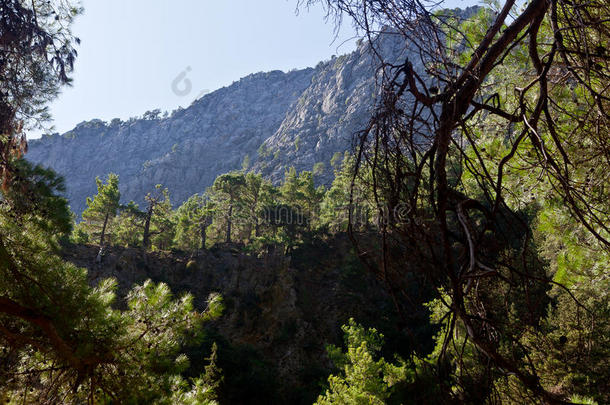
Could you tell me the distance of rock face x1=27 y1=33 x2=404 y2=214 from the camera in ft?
285

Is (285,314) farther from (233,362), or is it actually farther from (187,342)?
(187,342)

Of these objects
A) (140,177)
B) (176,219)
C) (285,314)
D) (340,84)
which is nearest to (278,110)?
(340,84)

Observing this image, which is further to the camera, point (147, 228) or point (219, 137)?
point (219, 137)

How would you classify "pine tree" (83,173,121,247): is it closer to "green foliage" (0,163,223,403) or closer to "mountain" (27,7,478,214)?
"green foliage" (0,163,223,403)

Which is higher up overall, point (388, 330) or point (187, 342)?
point (187, 342)

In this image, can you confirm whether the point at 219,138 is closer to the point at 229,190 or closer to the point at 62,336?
the point at 229,190

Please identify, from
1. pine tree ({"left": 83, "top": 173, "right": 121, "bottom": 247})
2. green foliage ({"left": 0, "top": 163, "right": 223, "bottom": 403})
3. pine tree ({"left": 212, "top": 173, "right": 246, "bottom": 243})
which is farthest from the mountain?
green foliage ({"left": 0, "top": 163, "right": 223, "bottom": 403})

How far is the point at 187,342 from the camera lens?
12.3 ft

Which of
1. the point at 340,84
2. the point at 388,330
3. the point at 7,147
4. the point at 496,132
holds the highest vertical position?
the point at 340,84

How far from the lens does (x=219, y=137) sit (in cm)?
11000

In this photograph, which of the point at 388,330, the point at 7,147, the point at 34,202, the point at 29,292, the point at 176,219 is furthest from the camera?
the point at 176,219

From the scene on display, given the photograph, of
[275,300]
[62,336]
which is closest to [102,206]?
[275,300]

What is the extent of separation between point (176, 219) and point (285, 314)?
15021 millimetres

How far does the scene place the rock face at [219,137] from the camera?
285ft
